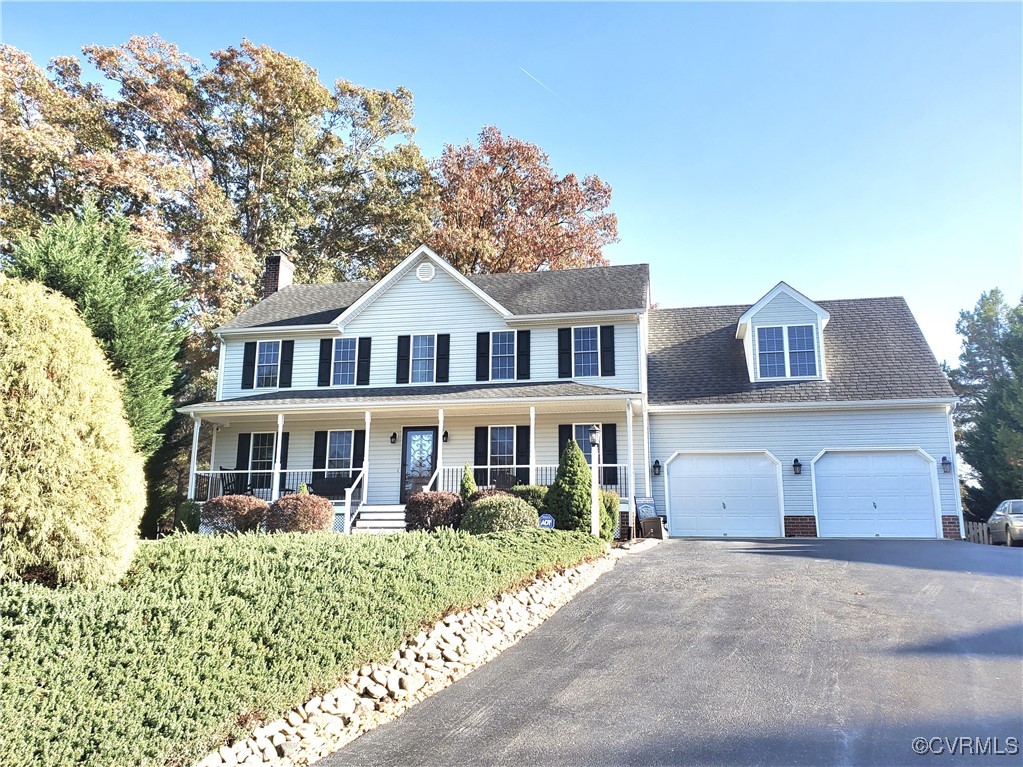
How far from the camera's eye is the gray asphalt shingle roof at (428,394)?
1673 cm


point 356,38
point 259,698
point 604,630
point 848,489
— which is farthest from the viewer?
point 848,489

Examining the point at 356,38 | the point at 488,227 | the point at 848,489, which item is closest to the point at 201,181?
the point at 488,227

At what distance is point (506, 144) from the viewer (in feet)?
106

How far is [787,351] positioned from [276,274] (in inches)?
682

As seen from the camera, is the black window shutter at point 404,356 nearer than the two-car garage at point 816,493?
No

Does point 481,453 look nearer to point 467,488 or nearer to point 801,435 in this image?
point 467,488

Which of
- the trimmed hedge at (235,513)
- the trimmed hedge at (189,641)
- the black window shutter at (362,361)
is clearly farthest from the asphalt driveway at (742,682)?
the black window shutter at (362,361)

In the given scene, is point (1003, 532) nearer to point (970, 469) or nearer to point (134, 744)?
point (970, 469)

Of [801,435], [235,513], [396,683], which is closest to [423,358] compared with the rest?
[235,513]

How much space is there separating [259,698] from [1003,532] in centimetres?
2008

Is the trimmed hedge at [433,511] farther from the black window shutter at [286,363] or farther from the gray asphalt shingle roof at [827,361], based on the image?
the black window shutter at [286,363]

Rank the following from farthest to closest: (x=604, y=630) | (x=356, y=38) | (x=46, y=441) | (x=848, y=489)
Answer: (x=848, y=489) < (x=356, y=38) < (x=604, y=630) < (x=46, y=441)

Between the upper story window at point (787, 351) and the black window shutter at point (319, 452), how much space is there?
1273cm

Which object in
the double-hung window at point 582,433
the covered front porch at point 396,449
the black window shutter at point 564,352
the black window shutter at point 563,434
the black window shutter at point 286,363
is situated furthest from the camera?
the black window shutter at point 286,363
